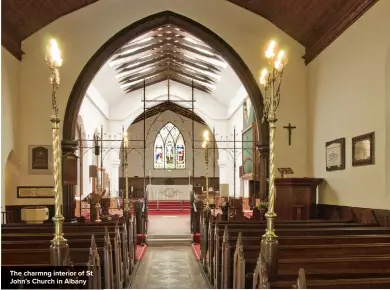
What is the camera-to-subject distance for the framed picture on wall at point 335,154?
8297 mm

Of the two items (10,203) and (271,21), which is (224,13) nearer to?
(271,21)

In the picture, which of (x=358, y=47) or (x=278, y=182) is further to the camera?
(x=278, y=182)

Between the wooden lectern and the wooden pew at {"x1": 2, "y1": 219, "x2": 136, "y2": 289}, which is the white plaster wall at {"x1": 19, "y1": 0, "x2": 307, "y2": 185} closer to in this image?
the wooden lectern

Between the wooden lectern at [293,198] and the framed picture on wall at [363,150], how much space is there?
4.32 feet

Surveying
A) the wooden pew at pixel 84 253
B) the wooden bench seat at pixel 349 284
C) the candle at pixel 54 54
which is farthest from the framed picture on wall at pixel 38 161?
the wooden bench seat at pixel 349 284

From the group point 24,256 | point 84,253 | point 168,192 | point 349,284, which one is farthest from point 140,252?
point 168,192

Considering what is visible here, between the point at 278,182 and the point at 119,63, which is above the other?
the point at 119,63

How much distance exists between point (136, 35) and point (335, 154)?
4.48 m

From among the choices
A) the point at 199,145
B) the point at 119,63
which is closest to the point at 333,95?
the point at 119,63

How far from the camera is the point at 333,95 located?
8.84 metres

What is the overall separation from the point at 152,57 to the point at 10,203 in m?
7.32

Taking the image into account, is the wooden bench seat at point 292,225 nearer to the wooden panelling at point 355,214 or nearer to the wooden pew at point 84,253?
the wooden panelling at point 355,214

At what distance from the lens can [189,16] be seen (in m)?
10.3

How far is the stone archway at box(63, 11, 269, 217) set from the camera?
1017 centimetres
